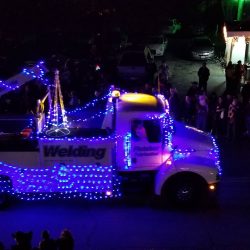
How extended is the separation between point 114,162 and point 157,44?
1851 centimetres

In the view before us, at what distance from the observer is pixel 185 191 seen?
13.0 m

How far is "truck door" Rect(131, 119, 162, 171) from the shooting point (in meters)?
12.8

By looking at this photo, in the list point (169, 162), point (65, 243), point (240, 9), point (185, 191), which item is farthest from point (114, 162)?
point (240, 9)

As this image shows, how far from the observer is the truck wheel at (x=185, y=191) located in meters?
13.0

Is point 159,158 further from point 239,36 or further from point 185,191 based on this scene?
point 239,36

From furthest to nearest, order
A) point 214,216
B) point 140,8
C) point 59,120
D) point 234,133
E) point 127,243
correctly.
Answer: point 140,8
point 234,133
point 59,120
point 214,216
point 127,243

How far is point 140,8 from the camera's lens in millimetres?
32344

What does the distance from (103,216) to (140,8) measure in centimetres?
2139

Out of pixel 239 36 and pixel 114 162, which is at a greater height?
pixel 239 36

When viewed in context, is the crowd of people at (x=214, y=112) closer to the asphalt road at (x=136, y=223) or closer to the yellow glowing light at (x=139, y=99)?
the yellow glowing light at (x=139, y=99)

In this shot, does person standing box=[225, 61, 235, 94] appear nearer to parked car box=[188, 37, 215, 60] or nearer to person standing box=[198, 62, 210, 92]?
person standing box=[198, 62, 210, 92]

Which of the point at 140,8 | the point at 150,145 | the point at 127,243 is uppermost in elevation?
the point at 140,8

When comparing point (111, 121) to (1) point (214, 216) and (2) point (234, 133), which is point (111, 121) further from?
(2) point (234, 133)

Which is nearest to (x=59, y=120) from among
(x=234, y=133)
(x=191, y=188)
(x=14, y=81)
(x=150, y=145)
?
(x=14, y=81)
